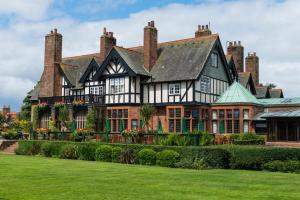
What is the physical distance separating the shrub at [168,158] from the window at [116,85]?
15.6 meters

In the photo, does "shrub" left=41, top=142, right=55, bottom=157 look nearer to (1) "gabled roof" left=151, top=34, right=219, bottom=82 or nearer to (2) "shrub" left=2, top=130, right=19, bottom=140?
(2) "shrub" left=2, top=130, right=19, bottom=140

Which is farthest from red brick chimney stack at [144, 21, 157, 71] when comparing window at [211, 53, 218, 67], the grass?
the grass

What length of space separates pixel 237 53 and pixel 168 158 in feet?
87.7

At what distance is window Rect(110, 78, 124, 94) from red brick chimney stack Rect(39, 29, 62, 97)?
9006 mm

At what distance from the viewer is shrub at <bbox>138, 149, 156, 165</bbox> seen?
25.5m

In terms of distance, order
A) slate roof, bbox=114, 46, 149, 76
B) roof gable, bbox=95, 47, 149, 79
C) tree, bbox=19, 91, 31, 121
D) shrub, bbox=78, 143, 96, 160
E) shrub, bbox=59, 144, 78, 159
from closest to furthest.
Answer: shrub, bbox=78, 143, 96, 160 → shrub, bbox=59, 144, 78, 159 → roof gable, bbox=95, 47, 149, 79 → slate roof, bbox=114, 46, 149, 76 → tree, bbox=19, 91, 31, 121

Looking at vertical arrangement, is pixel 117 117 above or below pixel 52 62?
below

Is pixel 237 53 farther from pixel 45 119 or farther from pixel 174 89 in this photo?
pixel 45 119

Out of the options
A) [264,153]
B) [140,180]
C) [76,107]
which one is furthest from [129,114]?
[140,180]

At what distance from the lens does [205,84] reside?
37938mm

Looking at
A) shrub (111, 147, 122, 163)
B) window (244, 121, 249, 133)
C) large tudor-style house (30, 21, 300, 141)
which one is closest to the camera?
shrub (111, 147, 122, 163)

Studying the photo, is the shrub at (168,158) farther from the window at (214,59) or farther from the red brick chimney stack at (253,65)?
the red brick chimney stack at (253,65)

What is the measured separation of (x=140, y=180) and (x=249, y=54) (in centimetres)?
3515

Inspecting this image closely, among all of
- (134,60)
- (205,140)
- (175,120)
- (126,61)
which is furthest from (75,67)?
(205,140)
